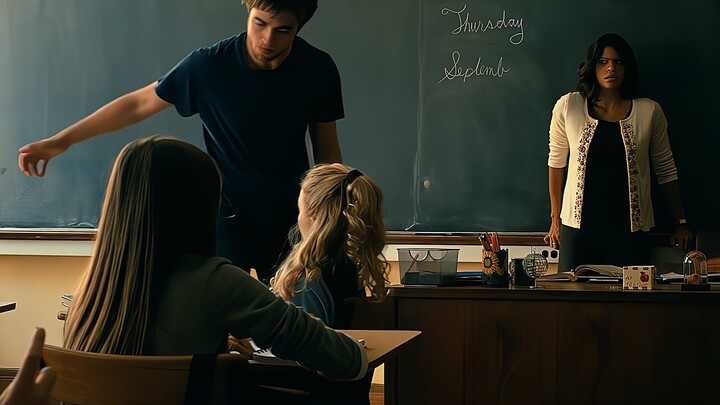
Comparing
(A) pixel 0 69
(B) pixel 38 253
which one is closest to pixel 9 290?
(B) pixel 38 253

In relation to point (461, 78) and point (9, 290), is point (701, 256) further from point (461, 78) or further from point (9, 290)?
point (9, 290)

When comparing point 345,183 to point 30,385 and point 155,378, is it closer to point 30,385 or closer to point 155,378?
point 155,378

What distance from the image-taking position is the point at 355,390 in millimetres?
2191

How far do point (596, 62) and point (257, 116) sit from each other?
162 centimetres

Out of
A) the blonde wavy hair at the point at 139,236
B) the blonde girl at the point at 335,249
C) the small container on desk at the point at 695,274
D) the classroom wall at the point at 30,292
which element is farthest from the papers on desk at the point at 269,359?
the classroom wall at the point at 30,292

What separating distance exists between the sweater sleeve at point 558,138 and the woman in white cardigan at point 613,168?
72 mm

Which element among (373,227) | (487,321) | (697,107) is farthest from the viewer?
(697,107)

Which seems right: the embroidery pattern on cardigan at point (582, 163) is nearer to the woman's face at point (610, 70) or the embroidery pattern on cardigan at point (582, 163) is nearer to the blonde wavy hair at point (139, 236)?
the woman's face at point (610, 70)

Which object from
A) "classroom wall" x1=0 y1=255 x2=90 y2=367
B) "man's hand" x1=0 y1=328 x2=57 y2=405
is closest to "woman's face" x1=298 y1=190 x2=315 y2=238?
"man's hand" x1=0 y1=328 x2=57 y2=405

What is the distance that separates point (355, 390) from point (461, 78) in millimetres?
2495

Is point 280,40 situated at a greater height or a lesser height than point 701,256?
greater

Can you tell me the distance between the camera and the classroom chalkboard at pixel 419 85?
4227mm

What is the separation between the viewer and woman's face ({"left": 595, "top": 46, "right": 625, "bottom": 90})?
13.4 feet

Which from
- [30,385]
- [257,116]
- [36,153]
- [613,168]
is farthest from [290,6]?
[30,385]
